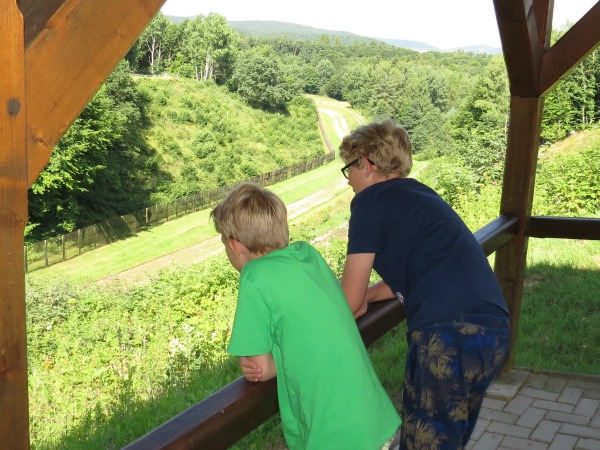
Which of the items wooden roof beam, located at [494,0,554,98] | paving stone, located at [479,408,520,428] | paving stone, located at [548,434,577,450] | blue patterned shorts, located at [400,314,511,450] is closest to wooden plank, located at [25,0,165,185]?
blue patterned shorts, located at [400,314,511,450]

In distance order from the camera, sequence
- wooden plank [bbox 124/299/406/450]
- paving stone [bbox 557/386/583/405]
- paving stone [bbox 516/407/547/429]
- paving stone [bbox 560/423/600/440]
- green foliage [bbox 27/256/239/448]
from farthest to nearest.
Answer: green foliage [bbox 27/256/239/448] → paving stone [bbox 557/386/583/405] → paving stone [bbox 516/407/547/429] → paving stone [bbox 560/423/600/440] → wooden plank [bbox 124/299/406/450]

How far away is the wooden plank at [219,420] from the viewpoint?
1116 millimetres

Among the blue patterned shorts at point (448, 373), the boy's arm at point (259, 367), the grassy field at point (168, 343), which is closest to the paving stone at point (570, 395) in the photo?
the grassy field at point (168, 343)

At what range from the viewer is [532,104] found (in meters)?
3.08

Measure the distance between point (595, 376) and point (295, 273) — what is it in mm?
2659

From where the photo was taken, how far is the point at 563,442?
281 centimetres

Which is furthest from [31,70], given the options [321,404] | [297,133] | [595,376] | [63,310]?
[297,133]

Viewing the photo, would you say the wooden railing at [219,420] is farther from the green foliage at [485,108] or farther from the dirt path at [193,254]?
the green foliage at [485,108]

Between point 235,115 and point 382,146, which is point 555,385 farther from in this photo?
point 235,115

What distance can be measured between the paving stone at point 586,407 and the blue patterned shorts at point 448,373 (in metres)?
1.62

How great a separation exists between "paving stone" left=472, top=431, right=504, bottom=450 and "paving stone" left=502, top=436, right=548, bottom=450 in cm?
3

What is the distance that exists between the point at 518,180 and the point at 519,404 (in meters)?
0.98

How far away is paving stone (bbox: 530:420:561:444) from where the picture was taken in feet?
9.33

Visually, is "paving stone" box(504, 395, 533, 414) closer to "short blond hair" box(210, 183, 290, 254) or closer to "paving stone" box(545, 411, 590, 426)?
"paving stone" box(545, 411, 590, 426)
